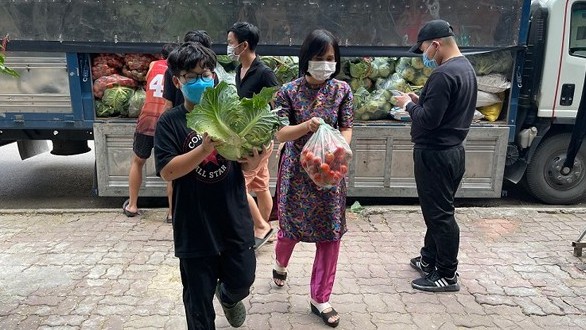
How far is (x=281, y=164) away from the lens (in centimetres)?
320

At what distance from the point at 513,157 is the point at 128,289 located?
443cm

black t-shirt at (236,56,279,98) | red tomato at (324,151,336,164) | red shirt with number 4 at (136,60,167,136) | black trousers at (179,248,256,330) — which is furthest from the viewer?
red shirt with number 4 at (136,60,167,136)

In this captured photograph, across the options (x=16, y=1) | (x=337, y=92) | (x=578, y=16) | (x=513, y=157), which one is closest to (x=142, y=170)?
(x=16, y=1)

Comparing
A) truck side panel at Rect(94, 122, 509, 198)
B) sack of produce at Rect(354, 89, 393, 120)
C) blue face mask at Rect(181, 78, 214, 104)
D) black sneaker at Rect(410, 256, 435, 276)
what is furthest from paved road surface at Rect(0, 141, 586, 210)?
blue face mask at Rect(181, 78, 214, 104)

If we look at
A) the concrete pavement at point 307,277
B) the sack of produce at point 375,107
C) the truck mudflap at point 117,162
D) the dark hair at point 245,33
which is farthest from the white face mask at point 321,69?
the truck mudflap at point 117,162

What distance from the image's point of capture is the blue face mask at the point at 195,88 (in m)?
2.28

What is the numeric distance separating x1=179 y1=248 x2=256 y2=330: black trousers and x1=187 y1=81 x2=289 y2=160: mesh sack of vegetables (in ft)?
1.94

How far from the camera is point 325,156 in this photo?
2.69 metres

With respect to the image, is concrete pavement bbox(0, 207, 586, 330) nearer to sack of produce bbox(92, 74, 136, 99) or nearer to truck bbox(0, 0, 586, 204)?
truck bbox(0, 0, 586, 204)

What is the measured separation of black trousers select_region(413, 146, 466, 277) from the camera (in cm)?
335

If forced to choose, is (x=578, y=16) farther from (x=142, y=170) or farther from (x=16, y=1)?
(x=16, y=1)

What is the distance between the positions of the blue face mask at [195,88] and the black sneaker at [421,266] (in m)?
2.33

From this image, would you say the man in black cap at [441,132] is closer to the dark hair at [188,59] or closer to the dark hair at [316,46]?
the dark hair at [316,46]

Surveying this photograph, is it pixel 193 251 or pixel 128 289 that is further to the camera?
pixel 128 289
